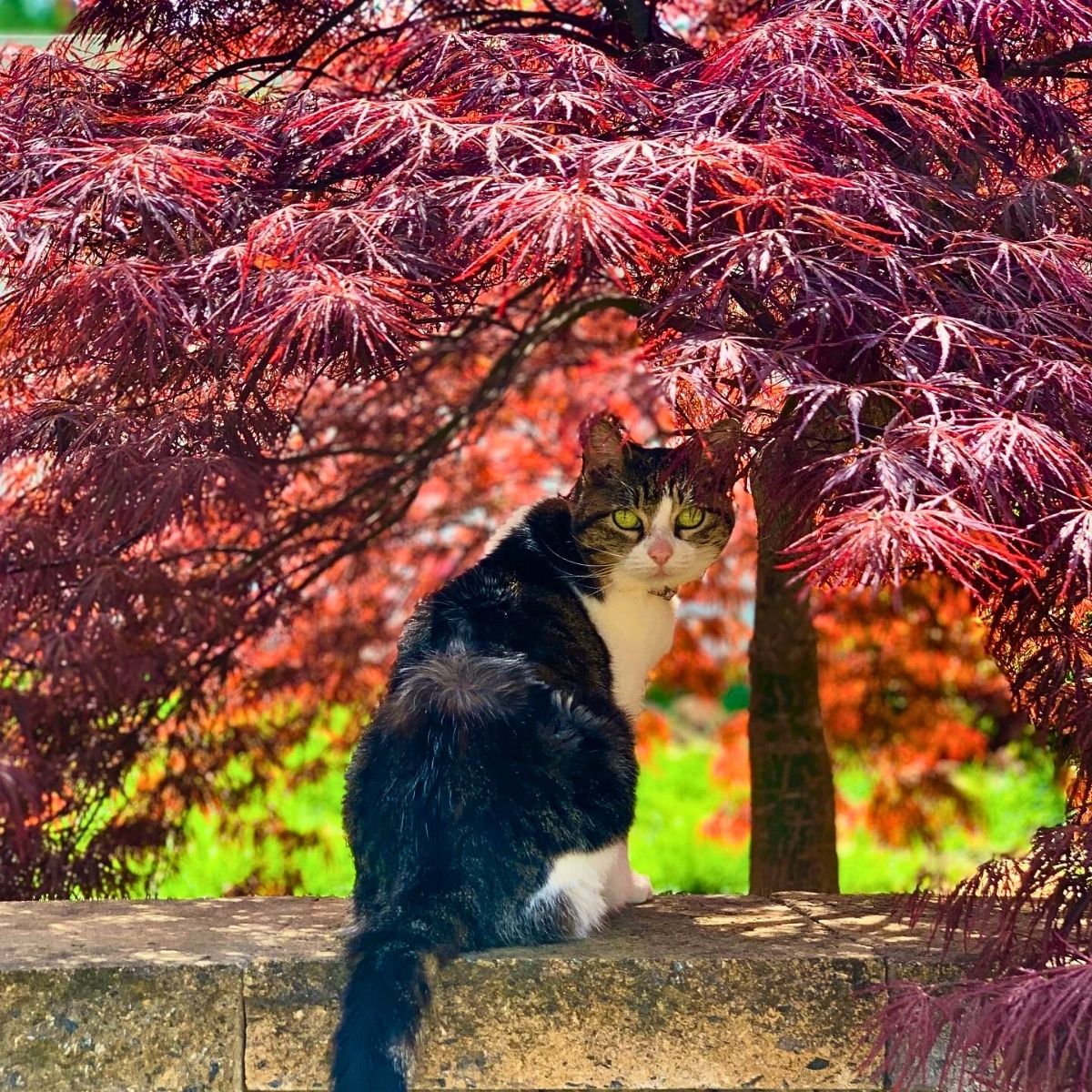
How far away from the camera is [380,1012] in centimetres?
189

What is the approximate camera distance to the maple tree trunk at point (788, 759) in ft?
11.3

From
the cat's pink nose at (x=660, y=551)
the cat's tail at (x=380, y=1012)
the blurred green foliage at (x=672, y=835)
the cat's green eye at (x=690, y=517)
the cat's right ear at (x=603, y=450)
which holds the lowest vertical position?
the blurred green foliage at (x=672, y=835)

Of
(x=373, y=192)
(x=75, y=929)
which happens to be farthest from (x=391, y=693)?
(x=373, y=192)

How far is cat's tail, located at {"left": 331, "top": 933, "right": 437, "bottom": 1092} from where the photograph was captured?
71.3 inches

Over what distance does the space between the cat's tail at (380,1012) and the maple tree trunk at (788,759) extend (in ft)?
5.17

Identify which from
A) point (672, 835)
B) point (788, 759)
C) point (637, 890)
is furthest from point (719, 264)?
point (672, 835)

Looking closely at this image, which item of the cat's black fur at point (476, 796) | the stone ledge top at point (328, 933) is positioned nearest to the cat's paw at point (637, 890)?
the stone ledge top at point (328, 933)

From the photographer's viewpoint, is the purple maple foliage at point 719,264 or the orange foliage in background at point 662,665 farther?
the orange foliage in background at point 662,665

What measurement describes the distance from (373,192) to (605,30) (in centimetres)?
105

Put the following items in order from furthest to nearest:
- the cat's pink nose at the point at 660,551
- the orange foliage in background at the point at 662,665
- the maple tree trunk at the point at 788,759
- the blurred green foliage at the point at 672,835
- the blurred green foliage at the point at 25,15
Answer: the blurred green foliage at the point at 25,15, the blurred green foliage at the point at 672,835, the orange foliage in background at the point at 662,665, the maple tree trunk at the point at 788,759, the cat's pink nose at the point at 660,551

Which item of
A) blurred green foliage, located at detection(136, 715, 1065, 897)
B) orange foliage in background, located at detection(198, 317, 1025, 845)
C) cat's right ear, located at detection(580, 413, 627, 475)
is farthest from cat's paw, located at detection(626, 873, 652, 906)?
blurred green foliage, located at detection(136, 715, 1065, 897)

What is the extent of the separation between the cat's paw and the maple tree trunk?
0.94 metres

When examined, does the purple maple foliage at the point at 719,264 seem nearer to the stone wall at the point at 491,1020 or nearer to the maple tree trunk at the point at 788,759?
the stone wall at the point at 491,1020

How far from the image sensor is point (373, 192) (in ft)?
6.23
